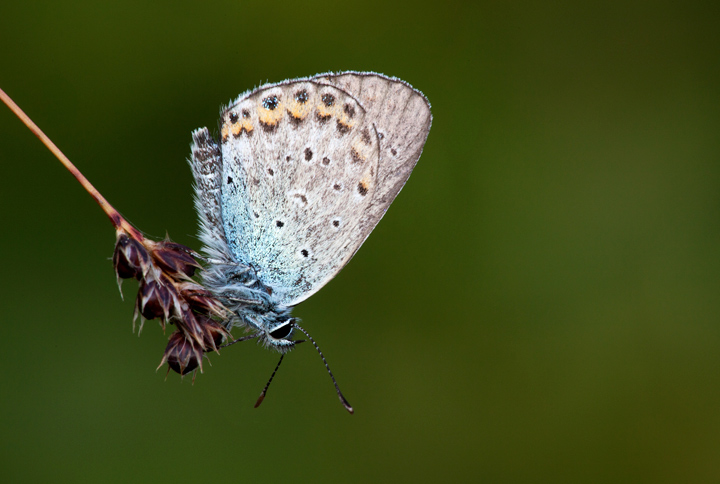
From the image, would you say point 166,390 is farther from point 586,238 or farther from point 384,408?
point 586,238

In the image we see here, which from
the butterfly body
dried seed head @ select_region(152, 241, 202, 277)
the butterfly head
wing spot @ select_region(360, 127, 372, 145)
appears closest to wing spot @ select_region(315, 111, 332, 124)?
the butterfly body

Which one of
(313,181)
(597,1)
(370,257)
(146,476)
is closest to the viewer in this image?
(313,181)

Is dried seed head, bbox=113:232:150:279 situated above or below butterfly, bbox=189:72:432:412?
above

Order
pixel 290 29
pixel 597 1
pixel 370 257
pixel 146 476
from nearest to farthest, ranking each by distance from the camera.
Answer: pixel 146 476 → pixel 290 29 → pixel 370 257 → pixel 597 1

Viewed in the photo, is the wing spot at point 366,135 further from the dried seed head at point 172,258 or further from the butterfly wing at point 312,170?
the dried seed head at point 172,258

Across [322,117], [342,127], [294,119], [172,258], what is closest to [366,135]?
[342,127]

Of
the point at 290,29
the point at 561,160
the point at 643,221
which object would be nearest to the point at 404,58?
the point at 290,29

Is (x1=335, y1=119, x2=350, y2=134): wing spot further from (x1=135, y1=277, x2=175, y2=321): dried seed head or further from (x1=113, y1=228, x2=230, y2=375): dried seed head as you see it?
(x1=135, y1=277, x2=175, y2=321): dried seed head
